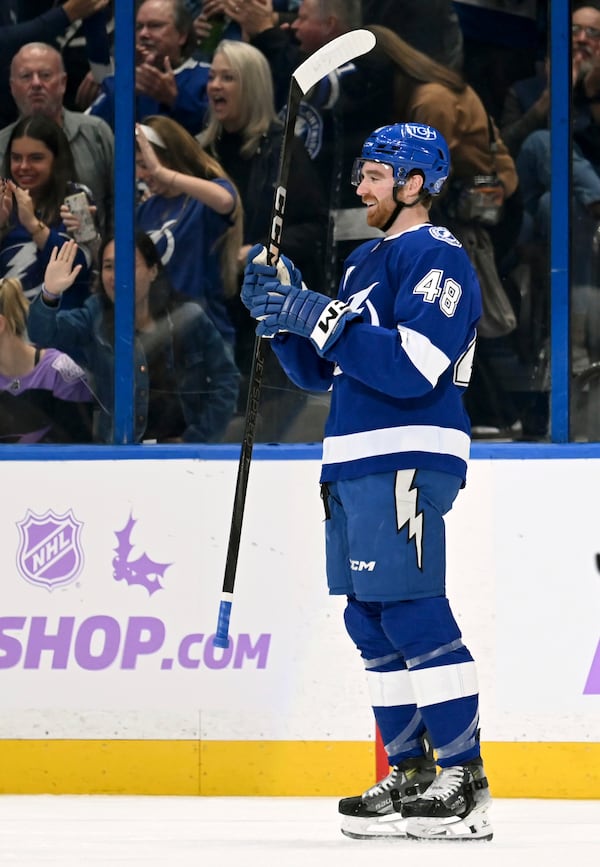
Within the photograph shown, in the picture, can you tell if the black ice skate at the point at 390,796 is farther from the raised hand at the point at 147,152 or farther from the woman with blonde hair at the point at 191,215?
the raised hand at the point at 147,152

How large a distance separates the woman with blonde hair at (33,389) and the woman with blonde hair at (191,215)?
1.32ft

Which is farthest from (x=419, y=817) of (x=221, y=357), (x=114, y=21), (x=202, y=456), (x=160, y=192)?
(x=114, y=21)

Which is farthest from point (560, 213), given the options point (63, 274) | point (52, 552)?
point (52, 552)

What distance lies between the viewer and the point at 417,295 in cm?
318

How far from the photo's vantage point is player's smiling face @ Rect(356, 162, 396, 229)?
3.36 m

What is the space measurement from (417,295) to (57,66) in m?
1.72

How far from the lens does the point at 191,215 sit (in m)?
4.42

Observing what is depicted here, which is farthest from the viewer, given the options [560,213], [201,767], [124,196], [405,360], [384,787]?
[124,196]

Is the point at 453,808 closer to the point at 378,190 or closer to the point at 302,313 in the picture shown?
the point at 302,313

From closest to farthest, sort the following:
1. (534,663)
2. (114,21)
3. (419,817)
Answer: (419,817), (534,663), (114,21)

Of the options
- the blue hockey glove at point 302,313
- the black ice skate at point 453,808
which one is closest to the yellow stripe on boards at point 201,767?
the black ice skate at point 453,808

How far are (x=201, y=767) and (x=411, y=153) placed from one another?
5.53 feet

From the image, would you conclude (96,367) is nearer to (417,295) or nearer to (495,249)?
(495,249)

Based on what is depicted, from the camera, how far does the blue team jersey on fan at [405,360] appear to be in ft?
10.3
